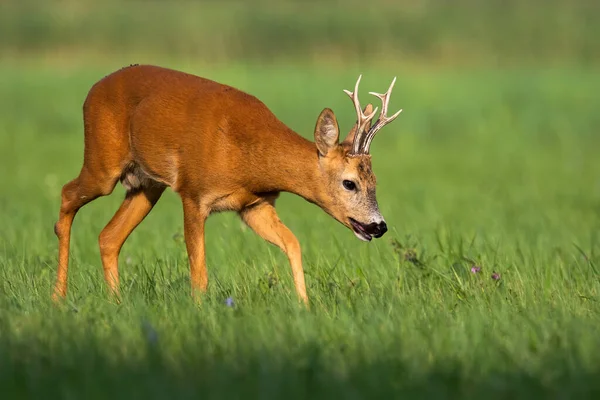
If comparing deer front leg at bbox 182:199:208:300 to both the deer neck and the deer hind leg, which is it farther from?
the deer hind leg

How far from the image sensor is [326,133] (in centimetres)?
734

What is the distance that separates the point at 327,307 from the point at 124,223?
2.19m

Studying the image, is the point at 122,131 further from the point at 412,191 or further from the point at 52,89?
the point at 52,89

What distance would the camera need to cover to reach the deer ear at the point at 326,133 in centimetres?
728

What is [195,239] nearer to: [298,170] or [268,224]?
[268,224]

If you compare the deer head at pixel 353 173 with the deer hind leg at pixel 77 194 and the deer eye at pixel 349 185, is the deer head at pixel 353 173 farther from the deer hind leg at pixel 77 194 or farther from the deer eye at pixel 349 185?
the deer hind leg at pixel 77 194

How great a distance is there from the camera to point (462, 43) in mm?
40219

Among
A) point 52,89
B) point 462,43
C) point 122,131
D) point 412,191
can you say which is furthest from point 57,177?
point 462,43

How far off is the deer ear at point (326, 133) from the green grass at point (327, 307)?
32.8 inches

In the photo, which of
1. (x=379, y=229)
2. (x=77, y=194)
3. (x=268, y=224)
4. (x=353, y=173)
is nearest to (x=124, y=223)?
(x=77, y=194)

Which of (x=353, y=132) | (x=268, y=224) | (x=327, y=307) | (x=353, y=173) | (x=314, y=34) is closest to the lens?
(x=327, y=307)

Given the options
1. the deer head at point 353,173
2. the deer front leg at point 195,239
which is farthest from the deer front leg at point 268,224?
the deer head at point 353,173

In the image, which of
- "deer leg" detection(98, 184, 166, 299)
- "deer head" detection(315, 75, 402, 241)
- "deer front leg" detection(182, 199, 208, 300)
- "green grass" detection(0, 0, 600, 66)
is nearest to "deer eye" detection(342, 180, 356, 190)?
"deer head" detection(315, 75, 402, 241)

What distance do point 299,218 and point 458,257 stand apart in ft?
14.3
